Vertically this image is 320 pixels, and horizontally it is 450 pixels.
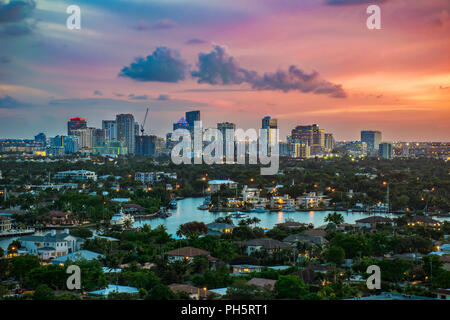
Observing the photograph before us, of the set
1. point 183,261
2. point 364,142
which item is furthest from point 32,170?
point 364,142

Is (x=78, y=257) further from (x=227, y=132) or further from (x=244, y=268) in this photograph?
(x=227, y=132)

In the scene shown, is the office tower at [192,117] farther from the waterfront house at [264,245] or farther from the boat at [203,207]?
the waterfront house at [264,245]

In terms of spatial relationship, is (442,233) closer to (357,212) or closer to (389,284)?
(389,284)

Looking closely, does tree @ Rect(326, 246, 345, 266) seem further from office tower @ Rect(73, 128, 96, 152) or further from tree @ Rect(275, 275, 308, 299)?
office tower @ Rect(73, 128, 96, 152)

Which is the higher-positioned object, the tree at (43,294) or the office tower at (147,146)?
the office tower at (147,146)

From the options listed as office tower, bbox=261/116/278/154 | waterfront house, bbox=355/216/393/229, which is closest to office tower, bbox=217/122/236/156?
office tower, bbox=261/116/278/154

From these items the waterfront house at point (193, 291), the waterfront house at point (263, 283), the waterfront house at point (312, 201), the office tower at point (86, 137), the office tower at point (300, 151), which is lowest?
the waterfront house at point (312, 201)

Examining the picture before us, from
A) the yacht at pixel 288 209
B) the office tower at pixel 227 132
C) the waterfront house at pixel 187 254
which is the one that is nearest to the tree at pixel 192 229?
the waterfront house at pixel 187 254
